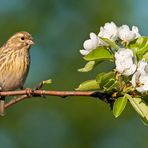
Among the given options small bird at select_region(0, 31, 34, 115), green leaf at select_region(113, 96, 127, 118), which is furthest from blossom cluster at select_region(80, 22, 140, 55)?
small bird at select_region(0, 31, 34, 115)

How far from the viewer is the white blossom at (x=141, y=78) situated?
4.90 metres

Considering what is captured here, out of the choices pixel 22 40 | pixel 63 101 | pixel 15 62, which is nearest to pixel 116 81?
pixel 15 62

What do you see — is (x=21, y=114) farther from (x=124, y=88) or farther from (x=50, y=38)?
(x=124, y=88)

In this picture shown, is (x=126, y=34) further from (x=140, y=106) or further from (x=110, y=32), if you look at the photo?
(x=140, y=106)

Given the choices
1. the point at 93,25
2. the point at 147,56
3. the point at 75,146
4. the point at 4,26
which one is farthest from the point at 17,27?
the point at 147,56

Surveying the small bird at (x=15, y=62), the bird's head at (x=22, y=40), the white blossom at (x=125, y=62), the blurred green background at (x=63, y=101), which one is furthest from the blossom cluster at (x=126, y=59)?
the blurred green background at (x=63, y=101)

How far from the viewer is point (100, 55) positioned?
4957 millimetres

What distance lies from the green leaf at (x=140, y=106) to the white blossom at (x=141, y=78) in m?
0.06

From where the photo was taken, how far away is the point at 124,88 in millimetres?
4980

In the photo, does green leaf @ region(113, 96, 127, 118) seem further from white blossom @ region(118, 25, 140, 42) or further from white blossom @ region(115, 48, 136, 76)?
white blossom @ region(118, 25, 140, 42)

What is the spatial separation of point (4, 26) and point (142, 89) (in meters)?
15.9

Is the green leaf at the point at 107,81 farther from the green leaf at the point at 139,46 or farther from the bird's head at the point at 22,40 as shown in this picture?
the bird's head at the point at 22,40

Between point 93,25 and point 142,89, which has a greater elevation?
point 93,25

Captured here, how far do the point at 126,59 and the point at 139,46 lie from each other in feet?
0.74
